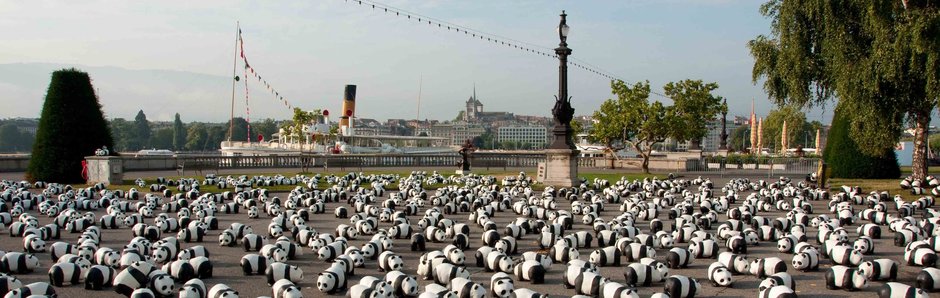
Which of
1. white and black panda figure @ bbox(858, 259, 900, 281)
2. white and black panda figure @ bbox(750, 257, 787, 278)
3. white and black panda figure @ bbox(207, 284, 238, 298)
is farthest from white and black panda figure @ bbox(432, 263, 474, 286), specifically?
white and black panda figure @ bbox(858, 259, 900, 281)

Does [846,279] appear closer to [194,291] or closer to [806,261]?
[806,261]

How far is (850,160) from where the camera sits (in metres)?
41.3

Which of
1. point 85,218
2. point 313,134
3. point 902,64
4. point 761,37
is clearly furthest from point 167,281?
point 313,134

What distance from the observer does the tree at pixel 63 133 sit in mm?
35969

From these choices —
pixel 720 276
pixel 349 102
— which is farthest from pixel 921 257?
pixel 349 102

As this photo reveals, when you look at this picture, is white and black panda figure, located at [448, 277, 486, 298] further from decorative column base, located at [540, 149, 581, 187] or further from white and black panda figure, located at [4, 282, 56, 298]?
decorative column base, located at [540, 149, 581, 187]

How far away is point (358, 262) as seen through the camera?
47.8 ft

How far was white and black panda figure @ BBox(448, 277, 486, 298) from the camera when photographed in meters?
10.9

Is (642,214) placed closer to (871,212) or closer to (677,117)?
(871,212)

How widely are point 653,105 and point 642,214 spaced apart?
101ft

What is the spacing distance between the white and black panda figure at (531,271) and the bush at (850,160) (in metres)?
32.4

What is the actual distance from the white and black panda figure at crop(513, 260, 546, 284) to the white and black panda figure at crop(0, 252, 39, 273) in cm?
854

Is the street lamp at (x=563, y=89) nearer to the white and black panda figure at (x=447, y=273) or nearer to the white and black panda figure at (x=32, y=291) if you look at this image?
the white and black panda figure at (x=447, y=273)

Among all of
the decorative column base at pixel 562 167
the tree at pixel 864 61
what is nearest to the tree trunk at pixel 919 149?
the tree at pixel 864 61
